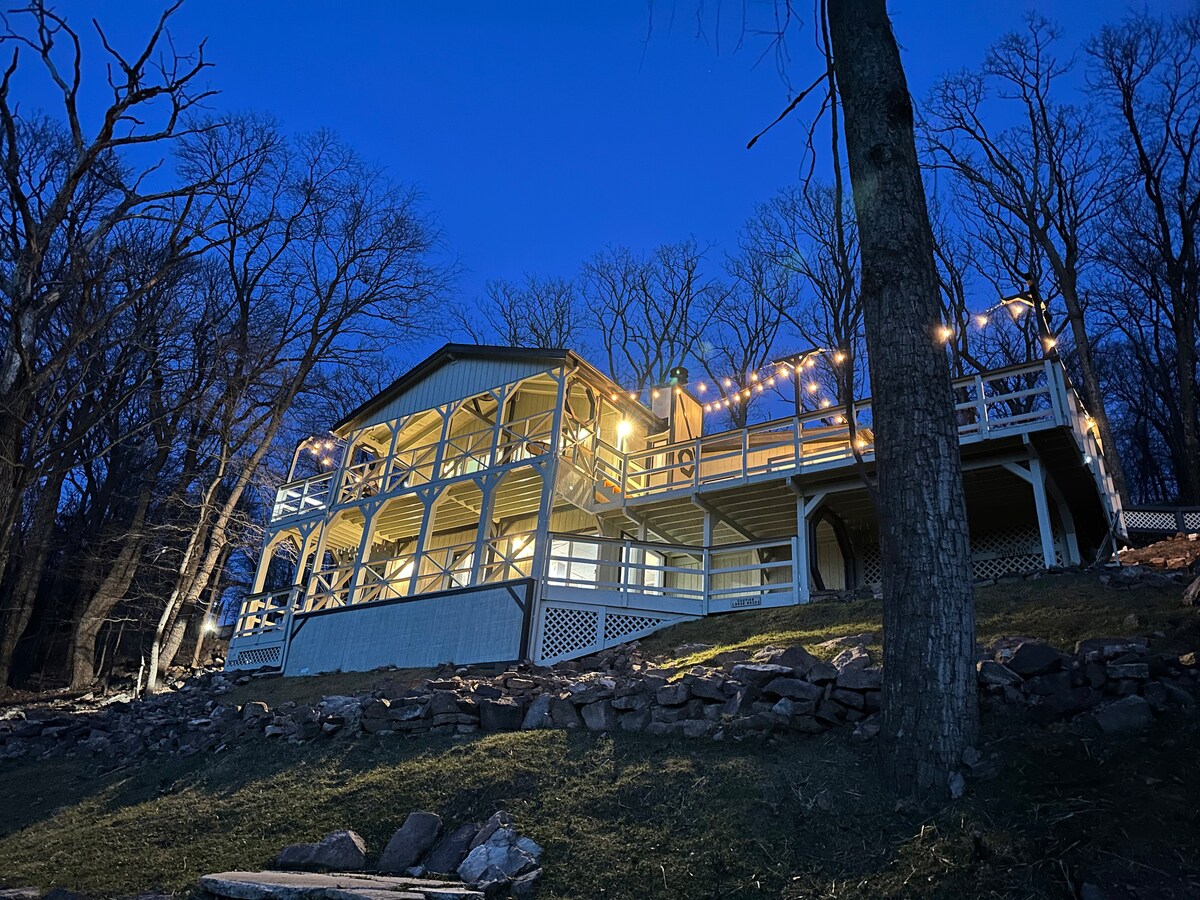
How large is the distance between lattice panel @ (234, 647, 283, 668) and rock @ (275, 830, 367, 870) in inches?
528

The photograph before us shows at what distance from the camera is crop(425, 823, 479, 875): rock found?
5.62 meters

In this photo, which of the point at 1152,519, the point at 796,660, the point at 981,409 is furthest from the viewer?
the point at 1152,519

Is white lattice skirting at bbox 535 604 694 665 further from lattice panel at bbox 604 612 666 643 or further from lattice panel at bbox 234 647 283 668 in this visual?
lattice panel at bbox 234 647 283 668

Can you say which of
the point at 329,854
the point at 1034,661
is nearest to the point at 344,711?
the point at 329,854

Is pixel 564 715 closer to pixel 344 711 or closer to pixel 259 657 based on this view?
pixel 344 711

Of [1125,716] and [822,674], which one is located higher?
[822,674]

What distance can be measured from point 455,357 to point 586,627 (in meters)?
8.20

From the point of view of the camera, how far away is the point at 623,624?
48.6 feet

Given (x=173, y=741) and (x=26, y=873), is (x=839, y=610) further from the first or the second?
(x=26, y=873)

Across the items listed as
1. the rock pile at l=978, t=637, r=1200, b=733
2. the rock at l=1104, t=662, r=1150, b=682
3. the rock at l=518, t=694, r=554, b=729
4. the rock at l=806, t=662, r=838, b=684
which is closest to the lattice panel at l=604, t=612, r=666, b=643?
the rock at l=518, t=694, r=554, b=729

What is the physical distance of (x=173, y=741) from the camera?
34.6 feet

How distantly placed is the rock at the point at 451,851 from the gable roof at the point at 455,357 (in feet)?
41.1

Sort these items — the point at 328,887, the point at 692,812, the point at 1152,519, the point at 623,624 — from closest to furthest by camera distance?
the point at 328,887 → the point at 692,812 → the point at 623,624 → the point at 1152,519

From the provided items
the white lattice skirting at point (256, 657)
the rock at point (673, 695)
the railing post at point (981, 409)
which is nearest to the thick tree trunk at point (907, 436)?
the rock at point (673, 695)
